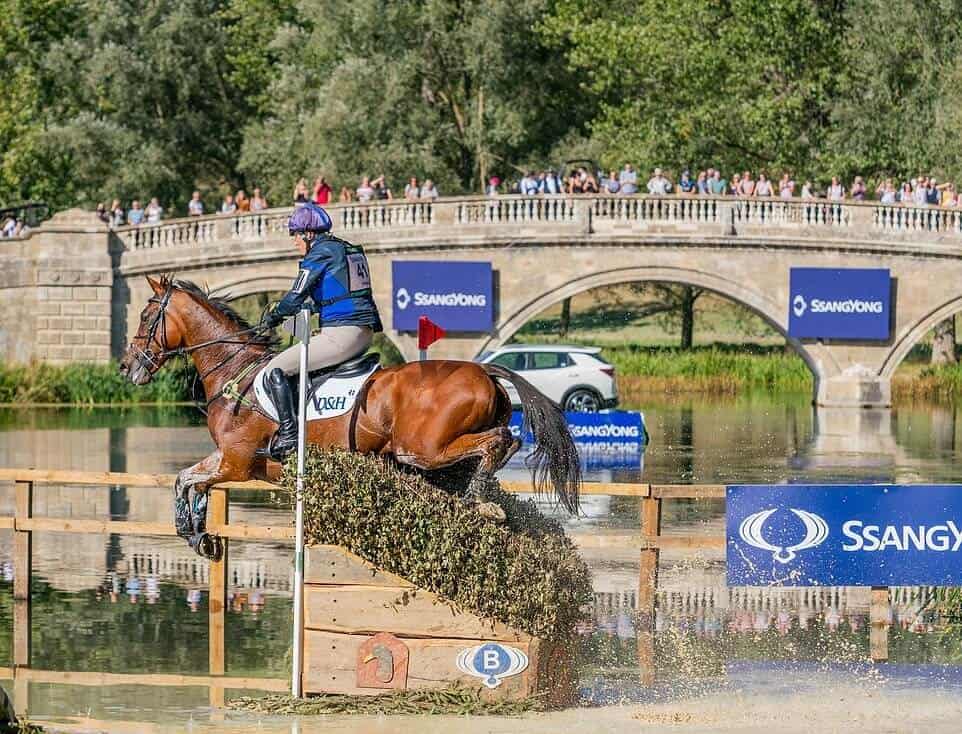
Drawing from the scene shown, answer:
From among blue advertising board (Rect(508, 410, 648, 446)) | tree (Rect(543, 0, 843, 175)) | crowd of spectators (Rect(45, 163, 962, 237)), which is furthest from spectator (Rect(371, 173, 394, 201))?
blue advertising board (Rect(508, 410, 648, 446))

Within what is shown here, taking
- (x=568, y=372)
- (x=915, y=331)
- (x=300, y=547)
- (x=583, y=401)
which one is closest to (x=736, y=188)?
(x=915, y=331)

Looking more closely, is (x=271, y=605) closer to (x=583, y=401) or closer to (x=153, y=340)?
(x=153, y=340)

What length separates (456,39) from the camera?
5734 cm

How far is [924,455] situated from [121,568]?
17.4m

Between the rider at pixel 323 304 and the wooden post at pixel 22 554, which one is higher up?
the rider at pixel 323 304

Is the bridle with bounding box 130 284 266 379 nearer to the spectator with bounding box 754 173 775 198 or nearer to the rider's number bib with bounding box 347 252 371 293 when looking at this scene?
the rider's number bib with bounding box 347 252 371 293

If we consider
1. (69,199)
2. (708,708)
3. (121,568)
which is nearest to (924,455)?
(121,568)

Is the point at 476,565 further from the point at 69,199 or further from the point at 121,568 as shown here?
the point at 69,199

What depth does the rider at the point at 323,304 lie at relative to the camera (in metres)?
13.8

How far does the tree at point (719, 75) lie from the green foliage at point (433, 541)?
4392 centimetres

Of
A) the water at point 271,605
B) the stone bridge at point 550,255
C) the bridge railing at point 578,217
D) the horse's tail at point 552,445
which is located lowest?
the water at point 271,605

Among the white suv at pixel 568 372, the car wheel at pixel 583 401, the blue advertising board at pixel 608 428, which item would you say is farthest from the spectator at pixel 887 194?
the blue advertising board at pixel 608 428

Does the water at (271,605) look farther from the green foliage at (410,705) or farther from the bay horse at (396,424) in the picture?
the bay horse at (396,424)

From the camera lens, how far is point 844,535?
14336 mm
